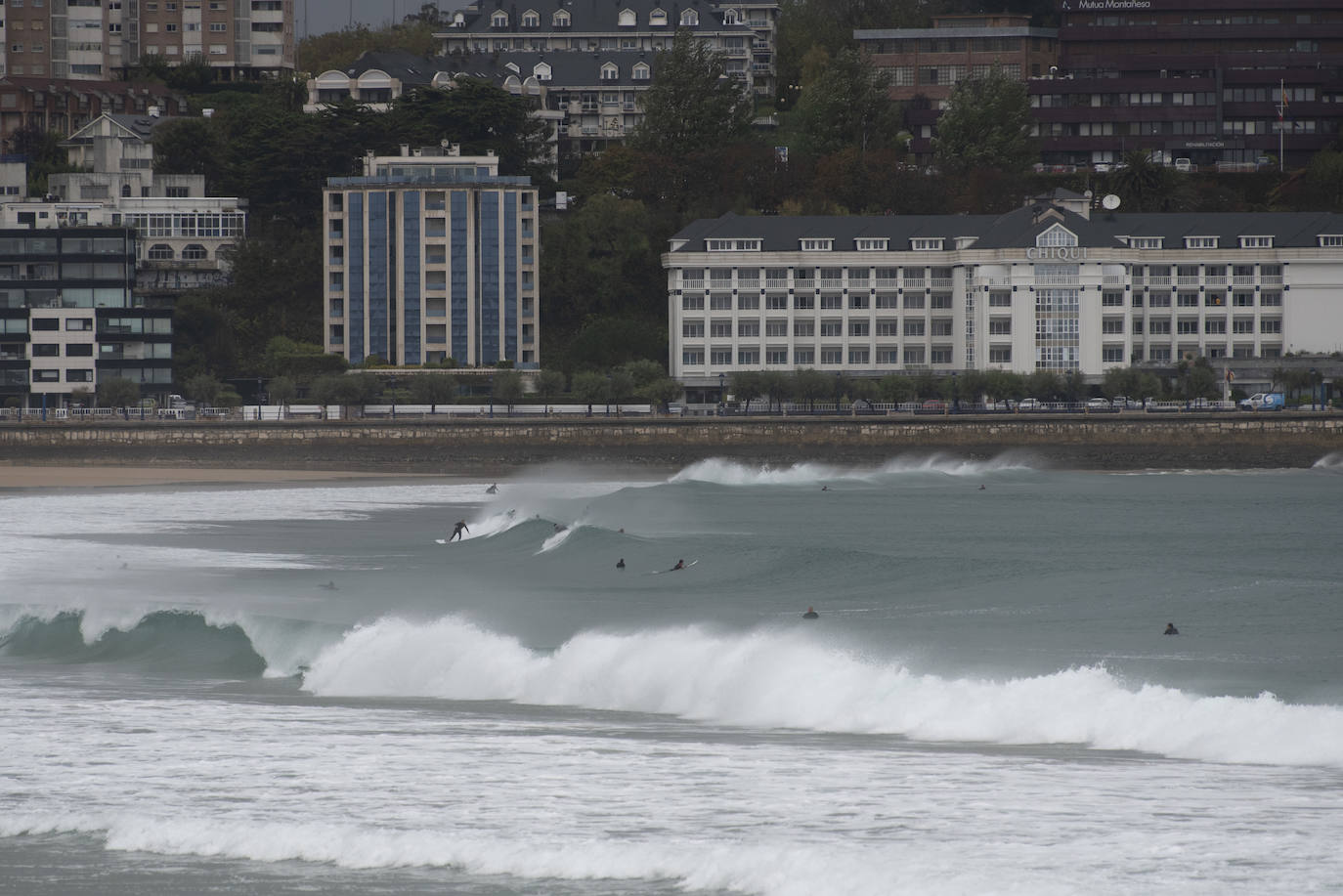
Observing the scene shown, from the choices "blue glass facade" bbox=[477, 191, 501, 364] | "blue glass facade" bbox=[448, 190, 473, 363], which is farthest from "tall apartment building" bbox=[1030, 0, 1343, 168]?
"blue glass facade" bbox=[448, 190, 473, 363]

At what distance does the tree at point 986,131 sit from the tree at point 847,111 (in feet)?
16.5

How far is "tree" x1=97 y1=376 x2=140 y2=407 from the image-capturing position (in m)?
101

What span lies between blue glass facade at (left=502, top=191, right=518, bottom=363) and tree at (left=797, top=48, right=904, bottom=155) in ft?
98.0

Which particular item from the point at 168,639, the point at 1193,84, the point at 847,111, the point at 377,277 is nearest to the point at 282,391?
the point at 377,277

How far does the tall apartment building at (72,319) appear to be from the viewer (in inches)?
4181

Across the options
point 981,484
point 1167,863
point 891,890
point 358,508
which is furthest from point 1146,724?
point 981,484

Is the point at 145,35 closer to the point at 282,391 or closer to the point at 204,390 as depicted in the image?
the point at 204,390

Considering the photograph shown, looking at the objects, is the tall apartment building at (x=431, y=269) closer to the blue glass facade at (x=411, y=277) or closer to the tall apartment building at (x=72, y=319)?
the blue glass facade at (x=411, y=277)

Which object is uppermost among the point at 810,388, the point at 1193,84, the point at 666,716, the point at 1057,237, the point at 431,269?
the point at 1193,84

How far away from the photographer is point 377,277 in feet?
371

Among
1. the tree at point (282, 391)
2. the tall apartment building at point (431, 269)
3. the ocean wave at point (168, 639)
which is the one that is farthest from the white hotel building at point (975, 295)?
the ocean wave at point (168, 639)

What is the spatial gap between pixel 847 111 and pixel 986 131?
34.6ft

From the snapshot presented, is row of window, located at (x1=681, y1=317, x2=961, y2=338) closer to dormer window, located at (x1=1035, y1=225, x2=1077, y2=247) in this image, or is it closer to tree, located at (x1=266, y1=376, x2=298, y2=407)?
dormer window, located at (x1=1035, y1=225, x2=1077, y2=247)

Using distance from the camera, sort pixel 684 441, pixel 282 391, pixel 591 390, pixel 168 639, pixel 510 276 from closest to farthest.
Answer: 1. pixel 168 639
2. pixel 684 441
3. pixel 591 390
4. pixel 282 391
5. pixel 510 276
